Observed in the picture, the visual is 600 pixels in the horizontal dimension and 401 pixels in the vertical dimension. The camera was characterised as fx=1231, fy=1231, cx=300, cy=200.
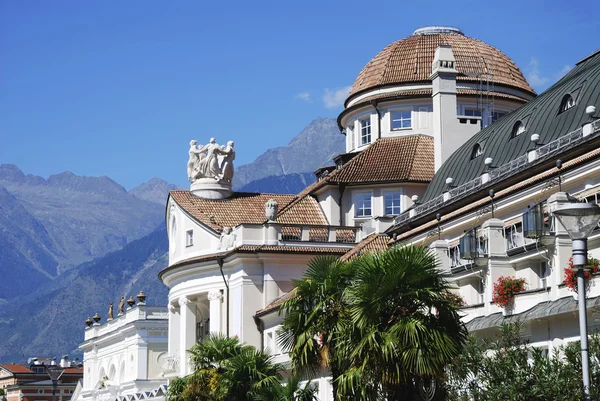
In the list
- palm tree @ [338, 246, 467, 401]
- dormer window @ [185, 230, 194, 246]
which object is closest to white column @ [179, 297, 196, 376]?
dormer window @ [185, 230, 194, 246]

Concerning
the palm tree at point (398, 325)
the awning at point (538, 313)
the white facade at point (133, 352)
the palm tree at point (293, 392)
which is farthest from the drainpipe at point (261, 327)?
the palm tree at point (398, 325)

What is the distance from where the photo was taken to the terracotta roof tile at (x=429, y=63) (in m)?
82.8

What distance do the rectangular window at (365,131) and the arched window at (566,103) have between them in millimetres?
34299

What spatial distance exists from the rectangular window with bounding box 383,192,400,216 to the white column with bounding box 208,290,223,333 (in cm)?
1181

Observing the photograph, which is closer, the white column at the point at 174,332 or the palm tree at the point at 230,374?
the palm tree at the point at 230,374

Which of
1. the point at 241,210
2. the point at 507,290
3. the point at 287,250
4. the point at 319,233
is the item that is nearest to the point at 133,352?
the point at 241,210

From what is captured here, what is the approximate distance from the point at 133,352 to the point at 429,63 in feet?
134

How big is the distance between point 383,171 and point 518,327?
47.2 m

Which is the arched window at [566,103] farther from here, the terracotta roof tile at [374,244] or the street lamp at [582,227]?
the street lamp at [582,227]

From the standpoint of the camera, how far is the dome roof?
82.7 m

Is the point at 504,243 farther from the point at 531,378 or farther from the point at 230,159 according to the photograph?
the point at 230,159

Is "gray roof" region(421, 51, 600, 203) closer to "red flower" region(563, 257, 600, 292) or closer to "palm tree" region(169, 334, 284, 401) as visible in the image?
"red flower" region(563, 257, 600, 292)

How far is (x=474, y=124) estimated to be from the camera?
68.6 metres

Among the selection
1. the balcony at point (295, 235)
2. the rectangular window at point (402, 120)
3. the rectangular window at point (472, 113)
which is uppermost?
the rectangular window at point (402, 120)
